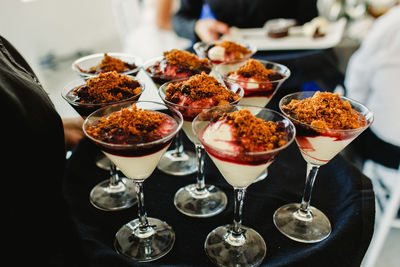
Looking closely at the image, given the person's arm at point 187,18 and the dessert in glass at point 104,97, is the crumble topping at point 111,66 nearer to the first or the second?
the dessert in glass at point 104,97

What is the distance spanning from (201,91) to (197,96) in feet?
0.07

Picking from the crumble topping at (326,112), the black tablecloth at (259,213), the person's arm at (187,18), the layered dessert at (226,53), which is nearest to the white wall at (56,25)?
the person's arm at (187,18)

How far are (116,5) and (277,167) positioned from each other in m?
5.20

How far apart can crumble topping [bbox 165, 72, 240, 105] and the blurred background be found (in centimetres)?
172

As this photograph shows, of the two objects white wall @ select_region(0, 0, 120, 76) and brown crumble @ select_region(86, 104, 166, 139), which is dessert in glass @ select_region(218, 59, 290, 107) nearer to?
brown crumble @ select_region(86, 104, 166, 139)

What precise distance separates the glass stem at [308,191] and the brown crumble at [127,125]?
1.83ft

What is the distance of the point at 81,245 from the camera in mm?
931

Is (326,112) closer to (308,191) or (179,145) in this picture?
(308,191)

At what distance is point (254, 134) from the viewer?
83 centimetres

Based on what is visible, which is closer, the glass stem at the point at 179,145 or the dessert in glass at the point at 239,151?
the dessert in glass at the point at 239,151

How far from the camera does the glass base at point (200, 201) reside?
45.0 inches

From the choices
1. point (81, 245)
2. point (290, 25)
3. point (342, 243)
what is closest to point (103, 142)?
point (81, 245)

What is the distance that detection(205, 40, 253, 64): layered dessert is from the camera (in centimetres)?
154

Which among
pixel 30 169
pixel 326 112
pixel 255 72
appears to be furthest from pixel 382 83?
pixel 30 169
